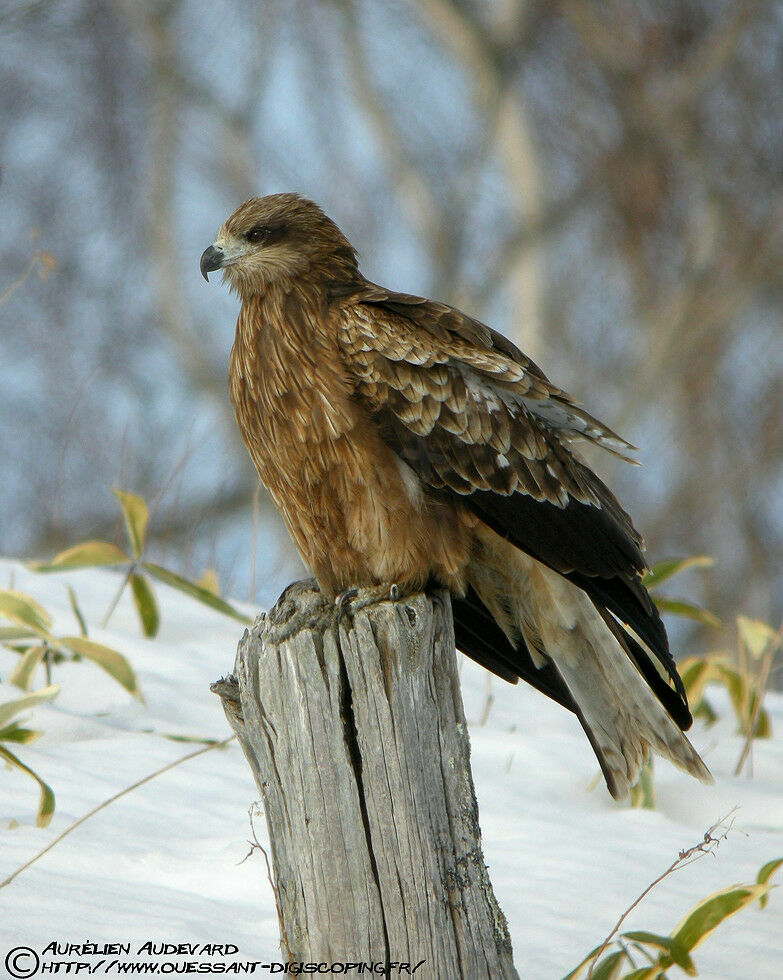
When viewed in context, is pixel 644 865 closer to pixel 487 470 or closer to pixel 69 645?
pixel 487 470

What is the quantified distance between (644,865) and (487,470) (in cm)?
126

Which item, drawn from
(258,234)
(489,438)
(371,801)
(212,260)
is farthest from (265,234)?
(371,801)

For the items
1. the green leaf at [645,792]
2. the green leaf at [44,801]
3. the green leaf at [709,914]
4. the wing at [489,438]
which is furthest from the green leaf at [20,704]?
the green leaf at [645,792]

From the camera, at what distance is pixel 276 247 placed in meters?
3.26

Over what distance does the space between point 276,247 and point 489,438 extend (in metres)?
0.88

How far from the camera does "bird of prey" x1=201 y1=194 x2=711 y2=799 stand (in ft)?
9.36

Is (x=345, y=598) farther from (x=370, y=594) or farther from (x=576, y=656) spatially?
(x=576, y=656)

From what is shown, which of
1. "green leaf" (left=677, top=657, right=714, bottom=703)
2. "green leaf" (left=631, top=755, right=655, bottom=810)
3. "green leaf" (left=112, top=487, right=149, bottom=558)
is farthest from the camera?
"green leaf" (left=677, top=657, right=714, bottom=703)

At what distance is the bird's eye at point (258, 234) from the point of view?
330cm

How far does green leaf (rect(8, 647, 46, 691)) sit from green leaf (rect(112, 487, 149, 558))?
1.83ft

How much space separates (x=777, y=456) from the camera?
582 inches

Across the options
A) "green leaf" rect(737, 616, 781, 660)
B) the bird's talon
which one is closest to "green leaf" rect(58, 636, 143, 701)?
the bird's talon

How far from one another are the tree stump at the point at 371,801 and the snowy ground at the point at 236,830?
1.43ft

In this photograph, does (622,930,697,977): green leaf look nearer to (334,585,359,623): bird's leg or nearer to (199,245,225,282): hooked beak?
(334,585,359,623): bird's leg
